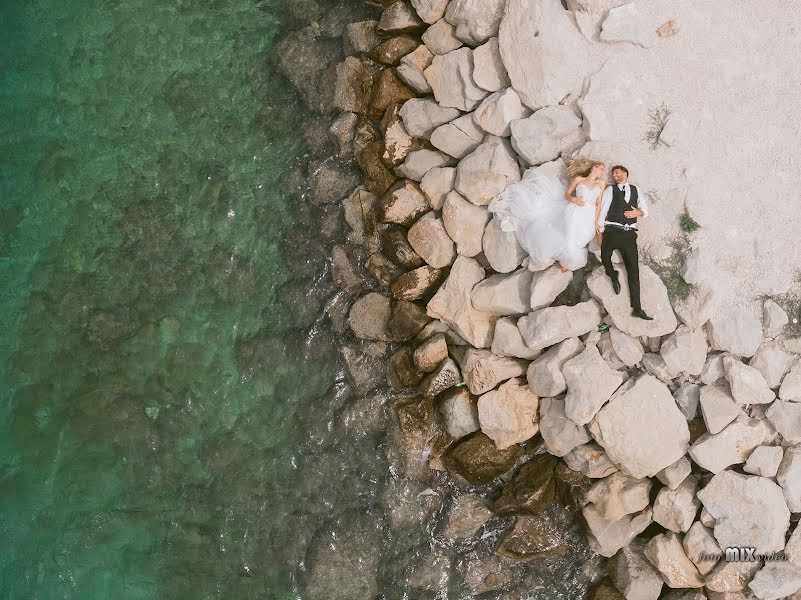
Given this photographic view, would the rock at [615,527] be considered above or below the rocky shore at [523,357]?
below

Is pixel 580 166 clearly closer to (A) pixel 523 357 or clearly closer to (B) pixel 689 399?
(A) pixel 523 357

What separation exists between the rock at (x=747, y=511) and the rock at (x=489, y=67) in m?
3.24

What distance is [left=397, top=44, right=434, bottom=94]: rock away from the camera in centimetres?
630

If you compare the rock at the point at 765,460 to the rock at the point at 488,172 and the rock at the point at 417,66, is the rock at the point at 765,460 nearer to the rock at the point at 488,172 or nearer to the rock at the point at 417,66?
the rock at the point at 488,172

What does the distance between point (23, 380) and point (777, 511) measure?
19.8ft

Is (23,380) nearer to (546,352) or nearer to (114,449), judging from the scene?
(114,449)

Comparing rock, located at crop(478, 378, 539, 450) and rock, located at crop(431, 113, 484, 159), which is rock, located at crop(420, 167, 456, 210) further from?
rock, located at crop(478, 378, 539, 450)

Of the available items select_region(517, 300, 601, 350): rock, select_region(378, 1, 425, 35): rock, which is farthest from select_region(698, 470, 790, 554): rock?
select_region(378, 1, 425, 35): rock

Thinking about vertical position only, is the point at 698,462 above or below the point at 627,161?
below

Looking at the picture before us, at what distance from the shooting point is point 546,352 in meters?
5.74

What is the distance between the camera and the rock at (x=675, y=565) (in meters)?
5.41

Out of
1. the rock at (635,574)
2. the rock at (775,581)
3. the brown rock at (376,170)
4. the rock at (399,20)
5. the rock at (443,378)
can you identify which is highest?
the rock at (399,20)

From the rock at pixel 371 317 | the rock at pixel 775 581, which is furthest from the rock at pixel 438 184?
the rock at pixel 775 581

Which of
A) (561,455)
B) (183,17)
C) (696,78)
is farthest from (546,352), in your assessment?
(183,17)
